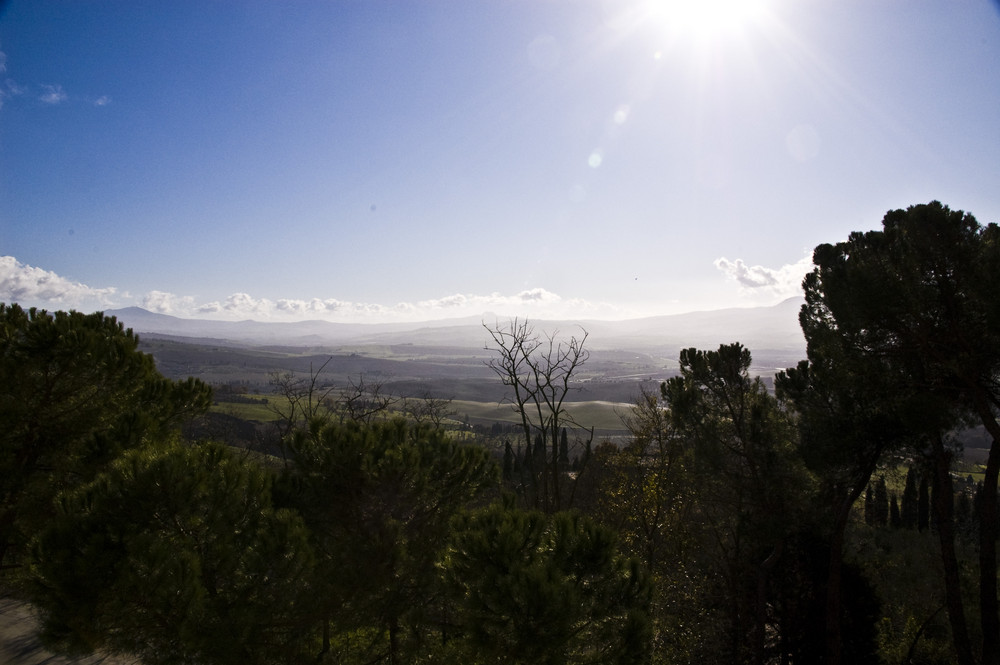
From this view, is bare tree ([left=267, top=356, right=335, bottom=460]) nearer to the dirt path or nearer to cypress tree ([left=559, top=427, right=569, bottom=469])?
the dirt path

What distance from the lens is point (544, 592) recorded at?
12.1 ft

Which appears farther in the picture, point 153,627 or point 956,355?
point 956,355

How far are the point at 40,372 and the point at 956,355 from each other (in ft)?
41.9

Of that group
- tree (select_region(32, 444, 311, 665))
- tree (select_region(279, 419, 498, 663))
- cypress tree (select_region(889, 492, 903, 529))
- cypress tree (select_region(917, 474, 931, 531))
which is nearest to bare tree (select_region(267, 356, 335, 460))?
tree (select_region(279, 419, 498, 663))

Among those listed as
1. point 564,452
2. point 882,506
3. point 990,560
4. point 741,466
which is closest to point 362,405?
point 741,466

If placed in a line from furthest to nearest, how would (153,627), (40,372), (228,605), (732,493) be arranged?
(732,493), (40,372), (228,605), (153,627)

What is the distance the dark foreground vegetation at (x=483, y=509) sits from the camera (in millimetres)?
3977

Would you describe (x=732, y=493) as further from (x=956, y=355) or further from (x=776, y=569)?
(x=956, y=355)

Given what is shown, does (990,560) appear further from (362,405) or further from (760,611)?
(362,405)

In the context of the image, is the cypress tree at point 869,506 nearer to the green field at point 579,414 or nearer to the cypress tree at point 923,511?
the cypress tree at point 923,511

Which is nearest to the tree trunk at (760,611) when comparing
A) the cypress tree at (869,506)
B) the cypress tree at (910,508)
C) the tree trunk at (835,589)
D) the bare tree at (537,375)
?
the tree trunk at (835,589)

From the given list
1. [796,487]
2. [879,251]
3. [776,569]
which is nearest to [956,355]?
[879,251]

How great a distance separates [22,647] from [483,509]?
12.2m

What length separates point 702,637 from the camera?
1166cm
